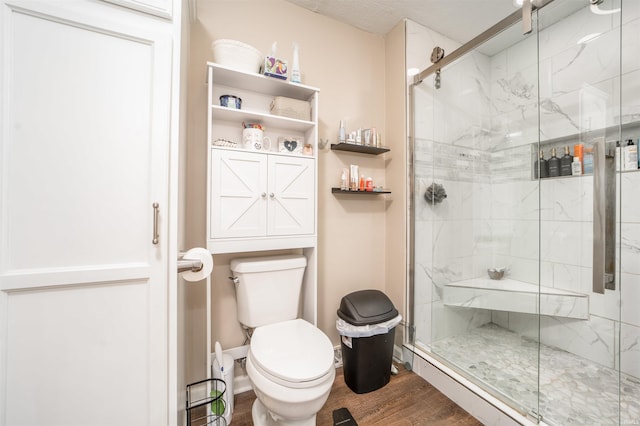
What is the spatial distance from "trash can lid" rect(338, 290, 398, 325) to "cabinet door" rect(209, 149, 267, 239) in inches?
28.6

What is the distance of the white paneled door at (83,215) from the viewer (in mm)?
680

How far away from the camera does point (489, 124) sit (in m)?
1.95

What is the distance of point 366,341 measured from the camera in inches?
59.6

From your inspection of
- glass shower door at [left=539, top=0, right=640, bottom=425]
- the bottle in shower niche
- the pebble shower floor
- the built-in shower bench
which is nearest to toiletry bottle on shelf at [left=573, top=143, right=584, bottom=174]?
glass shower door at [left=539, top=0, right=640, bottom=425]

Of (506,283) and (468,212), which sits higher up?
(468,212)

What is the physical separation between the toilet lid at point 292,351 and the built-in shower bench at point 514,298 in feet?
3.91

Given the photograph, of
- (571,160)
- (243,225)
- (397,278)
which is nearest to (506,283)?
(397,278)

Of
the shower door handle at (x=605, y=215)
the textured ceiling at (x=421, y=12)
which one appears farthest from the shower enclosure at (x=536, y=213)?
the textured ceiling at (x=421, y=12)

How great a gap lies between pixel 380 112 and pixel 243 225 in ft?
4.88

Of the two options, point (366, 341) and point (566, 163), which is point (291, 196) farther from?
point (566, 163)

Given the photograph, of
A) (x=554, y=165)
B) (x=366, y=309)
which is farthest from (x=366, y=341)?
(x=554, y=165)

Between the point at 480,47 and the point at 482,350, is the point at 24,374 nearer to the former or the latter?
the point at 482,350

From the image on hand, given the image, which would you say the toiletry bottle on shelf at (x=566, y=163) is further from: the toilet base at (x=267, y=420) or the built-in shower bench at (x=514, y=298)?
the toilet base at (x=267, y=420)

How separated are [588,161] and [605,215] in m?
0.40
